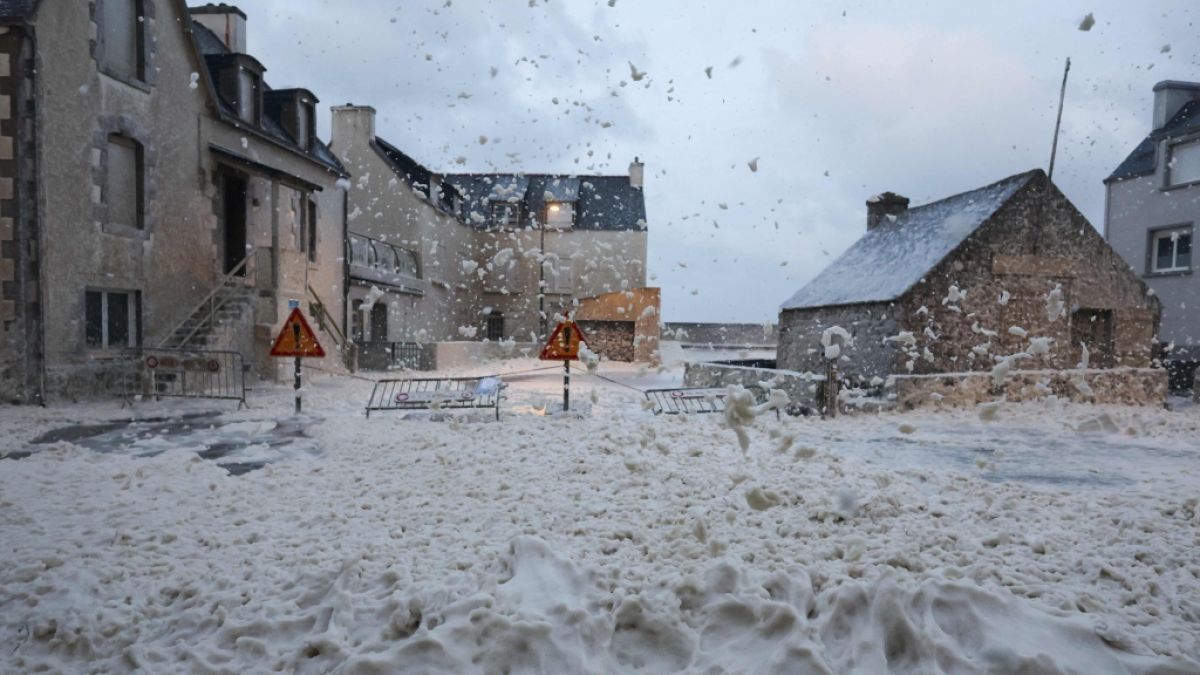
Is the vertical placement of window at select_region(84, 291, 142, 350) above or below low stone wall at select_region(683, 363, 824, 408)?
above

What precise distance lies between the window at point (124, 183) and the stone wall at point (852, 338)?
13325 millimetres

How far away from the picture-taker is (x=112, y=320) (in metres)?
12.1

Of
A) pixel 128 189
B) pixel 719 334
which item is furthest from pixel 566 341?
pixel 719 334

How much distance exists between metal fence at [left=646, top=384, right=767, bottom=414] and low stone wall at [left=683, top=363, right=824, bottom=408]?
43cm

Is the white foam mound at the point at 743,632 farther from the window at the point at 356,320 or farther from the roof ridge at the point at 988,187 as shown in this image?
the window at the point at 356,320

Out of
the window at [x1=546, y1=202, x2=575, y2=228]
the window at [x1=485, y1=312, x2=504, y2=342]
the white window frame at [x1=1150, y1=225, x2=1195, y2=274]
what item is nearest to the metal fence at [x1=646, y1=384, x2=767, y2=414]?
the white window frame at [x1=1150, y1=225, x2=1195, y2=274]

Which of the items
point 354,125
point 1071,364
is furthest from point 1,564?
point 354,125

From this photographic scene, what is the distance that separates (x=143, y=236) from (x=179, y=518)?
1011 centimetres

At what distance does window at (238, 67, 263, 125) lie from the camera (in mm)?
15528

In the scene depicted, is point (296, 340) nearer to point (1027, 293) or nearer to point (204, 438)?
point (204, 438)

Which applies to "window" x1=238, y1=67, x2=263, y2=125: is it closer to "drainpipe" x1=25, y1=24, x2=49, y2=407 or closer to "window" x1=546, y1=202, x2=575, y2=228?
"drainpipe" x1=25, y1=24, x2=49, y2=407

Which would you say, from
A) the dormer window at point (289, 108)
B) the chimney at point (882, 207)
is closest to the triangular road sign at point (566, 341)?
the dormer window at point (289, 108)

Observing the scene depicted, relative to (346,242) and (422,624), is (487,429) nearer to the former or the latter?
(422,624)

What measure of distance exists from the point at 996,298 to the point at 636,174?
23.6 metres
